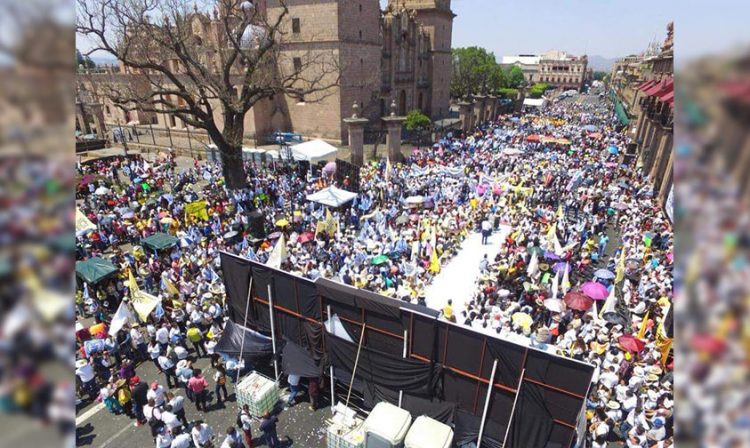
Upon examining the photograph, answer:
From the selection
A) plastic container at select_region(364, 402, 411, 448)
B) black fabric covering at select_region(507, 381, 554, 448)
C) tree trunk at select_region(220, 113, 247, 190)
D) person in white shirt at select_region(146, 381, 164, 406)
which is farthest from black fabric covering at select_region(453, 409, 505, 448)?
tree trunk at select_region(220, 113, 247, 190)

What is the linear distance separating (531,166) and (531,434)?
24.4 meters

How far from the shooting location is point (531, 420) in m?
8.25

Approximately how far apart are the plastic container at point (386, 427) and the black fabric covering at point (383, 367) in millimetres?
616

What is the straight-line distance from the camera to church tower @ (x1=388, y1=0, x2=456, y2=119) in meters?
55.2

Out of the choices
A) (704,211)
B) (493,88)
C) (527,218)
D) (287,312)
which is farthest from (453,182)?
(493,88)

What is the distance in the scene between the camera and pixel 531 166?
29.8m

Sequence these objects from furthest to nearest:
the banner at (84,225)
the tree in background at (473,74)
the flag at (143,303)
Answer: the tree in background at (473,74)
the banner at (84,225)
the flag at (143,303)

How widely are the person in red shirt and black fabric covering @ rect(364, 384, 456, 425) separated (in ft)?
12.9

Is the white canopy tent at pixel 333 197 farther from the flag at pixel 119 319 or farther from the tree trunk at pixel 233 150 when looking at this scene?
the flag at pixel 119 319

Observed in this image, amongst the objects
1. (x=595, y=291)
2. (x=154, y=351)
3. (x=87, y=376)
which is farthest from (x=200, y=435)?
(x=595, y=291)

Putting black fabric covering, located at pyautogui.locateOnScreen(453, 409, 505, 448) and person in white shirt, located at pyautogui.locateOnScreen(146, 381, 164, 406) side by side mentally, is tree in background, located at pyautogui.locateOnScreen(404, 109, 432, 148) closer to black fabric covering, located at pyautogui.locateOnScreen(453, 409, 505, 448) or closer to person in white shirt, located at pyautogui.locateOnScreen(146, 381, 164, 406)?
black fabric covering, located at pyautogui.locateOnScreen(453, 409, 505, 448)

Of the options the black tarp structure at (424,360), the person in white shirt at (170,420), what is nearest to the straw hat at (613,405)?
the black tarp structure at (424,360)

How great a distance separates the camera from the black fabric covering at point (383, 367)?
30.3 feet

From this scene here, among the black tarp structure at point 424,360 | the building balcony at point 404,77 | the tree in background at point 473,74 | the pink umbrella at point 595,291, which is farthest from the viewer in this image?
the tree in background at point 473,74
